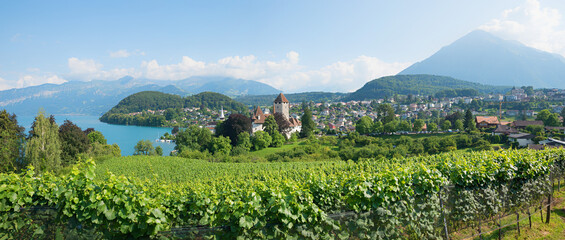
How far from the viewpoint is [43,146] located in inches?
847

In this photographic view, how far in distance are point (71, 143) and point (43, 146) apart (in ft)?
22.7

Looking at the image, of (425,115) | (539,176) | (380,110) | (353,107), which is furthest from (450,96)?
(539,176)

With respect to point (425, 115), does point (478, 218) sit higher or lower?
higher

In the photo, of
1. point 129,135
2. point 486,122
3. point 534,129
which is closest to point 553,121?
point 534,129

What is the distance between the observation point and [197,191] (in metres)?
4.29

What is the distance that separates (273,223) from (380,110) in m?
63.5

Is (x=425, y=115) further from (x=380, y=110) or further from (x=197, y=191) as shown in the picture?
(x=197, y=191)

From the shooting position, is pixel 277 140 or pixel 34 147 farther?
pixel 277 140

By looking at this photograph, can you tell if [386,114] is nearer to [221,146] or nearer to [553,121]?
[553,121]

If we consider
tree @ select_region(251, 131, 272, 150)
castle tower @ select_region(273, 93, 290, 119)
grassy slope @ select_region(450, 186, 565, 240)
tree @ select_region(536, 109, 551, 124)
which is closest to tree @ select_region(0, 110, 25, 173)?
grassy slope @ select_region(450, 186, 565, 240)

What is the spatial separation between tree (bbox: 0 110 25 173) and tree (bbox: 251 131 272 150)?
89.2ft

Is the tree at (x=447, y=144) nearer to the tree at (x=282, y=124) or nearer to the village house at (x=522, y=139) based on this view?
the village house at (x=522, y=139)

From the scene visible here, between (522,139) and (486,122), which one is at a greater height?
(486,122)

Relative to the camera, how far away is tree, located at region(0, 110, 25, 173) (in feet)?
66.3
